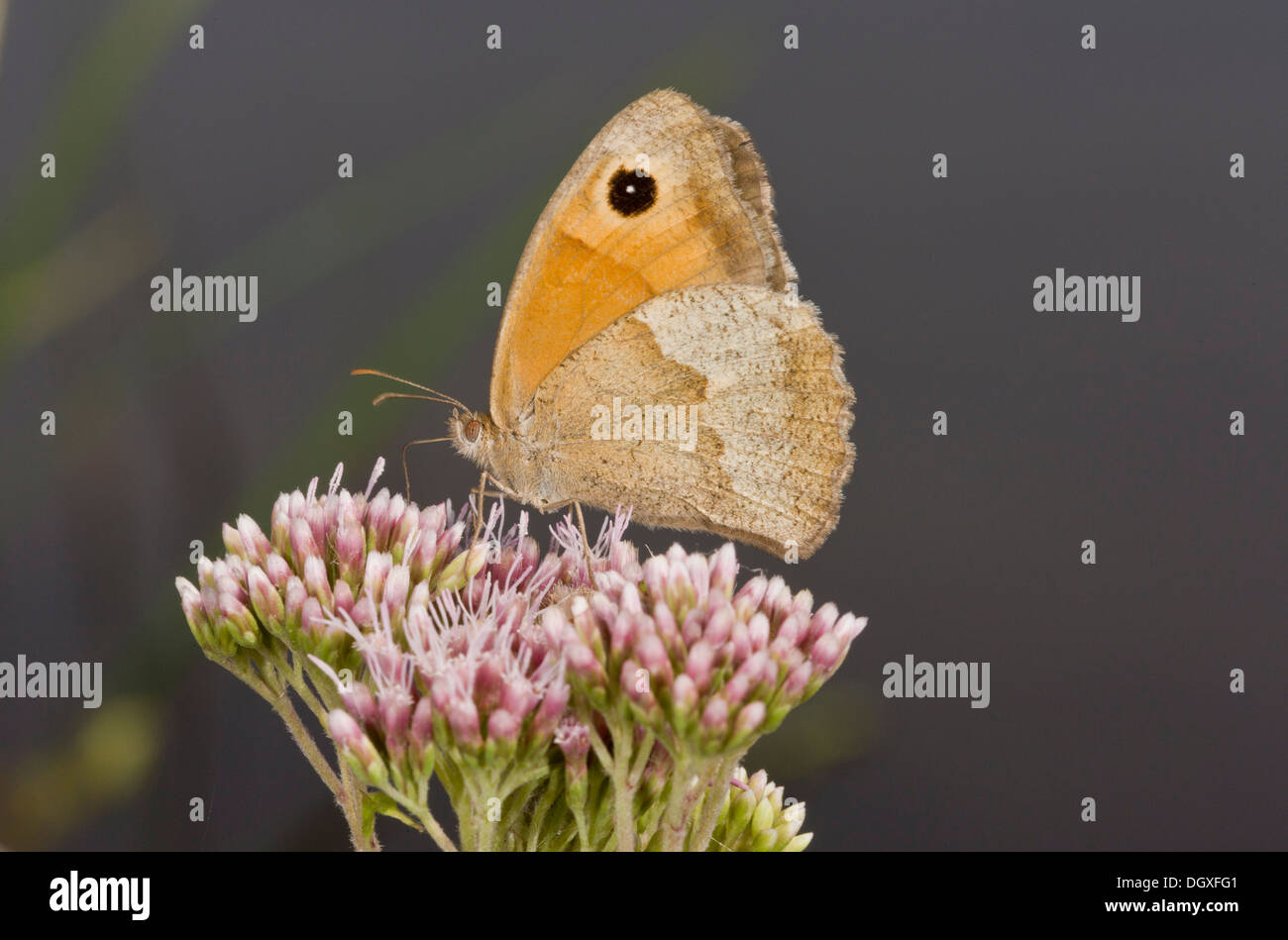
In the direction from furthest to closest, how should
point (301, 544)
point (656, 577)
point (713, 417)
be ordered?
point (713, 417) → point (301, 544) → point (656, 577)

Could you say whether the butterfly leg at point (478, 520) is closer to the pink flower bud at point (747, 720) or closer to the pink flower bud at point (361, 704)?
the pink flower bud at point (361, 704)

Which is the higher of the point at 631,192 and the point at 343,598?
the point at 631,192

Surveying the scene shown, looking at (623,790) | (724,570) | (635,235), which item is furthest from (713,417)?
(623,790)

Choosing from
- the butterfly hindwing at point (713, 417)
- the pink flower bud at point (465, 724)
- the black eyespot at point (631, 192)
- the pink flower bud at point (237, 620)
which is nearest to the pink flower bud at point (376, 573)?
the pink flower bud at point (237, 620)

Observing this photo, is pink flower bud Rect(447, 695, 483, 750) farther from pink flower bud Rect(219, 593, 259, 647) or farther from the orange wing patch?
the orange wing patch

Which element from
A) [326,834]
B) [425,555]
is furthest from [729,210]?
[326,834]

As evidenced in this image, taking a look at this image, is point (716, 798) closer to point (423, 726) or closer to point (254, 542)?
point (423, 726)

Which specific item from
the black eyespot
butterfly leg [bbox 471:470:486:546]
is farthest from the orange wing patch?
butterfly leg [bbox 471:470:486:546]

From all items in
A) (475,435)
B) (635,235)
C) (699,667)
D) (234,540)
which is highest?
(635,235)
